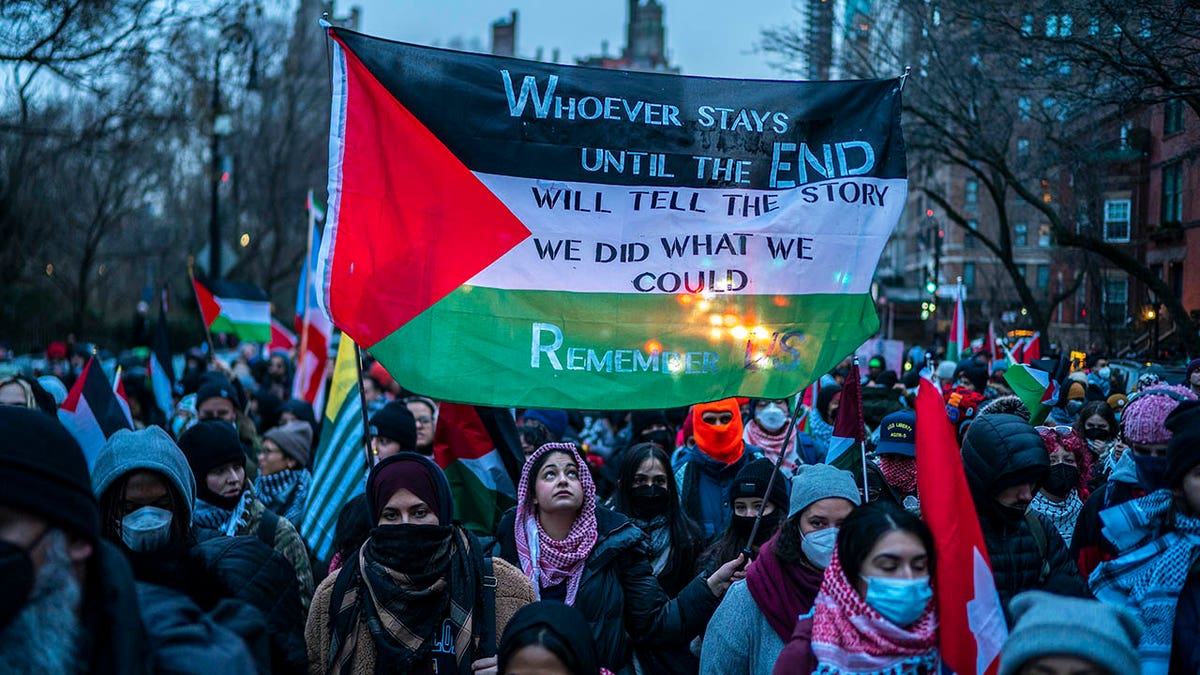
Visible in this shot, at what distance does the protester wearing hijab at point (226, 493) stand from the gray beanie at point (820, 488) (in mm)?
2093

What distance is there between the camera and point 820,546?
4.29m

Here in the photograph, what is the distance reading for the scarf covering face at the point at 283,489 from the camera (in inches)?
301

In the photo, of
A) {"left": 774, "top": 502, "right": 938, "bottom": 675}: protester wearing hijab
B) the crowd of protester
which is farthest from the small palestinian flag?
{"left": 774, "top": 502, "right": 938, "bottom": 675}: protester wearing hijab

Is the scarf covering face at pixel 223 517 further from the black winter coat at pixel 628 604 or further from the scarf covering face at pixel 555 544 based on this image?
the black winter coat at pixel 628 604

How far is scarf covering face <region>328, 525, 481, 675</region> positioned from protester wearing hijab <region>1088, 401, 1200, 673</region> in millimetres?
2321

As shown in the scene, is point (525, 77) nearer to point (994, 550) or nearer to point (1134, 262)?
point (994, 550)

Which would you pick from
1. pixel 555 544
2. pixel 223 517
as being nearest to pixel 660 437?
pixel 555 544

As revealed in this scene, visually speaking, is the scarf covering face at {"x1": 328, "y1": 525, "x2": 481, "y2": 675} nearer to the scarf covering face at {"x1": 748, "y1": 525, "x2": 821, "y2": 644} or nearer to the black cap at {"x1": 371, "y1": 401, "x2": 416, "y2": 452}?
the scarf covering face at {"x1": 748, "y1": 525, "x2": 821, "y2": 644}

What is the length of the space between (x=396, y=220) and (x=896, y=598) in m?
2.82

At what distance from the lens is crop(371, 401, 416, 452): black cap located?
703 cm

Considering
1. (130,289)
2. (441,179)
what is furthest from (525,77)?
(130,289)

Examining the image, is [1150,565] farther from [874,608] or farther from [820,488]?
[874,608]

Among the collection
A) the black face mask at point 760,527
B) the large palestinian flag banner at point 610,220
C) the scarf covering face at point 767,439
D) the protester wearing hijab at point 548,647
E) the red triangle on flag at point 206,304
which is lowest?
the scarf covering face at point 767,439

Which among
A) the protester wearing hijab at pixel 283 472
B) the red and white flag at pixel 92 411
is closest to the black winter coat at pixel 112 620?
the red and white flag at pixel 92 411
